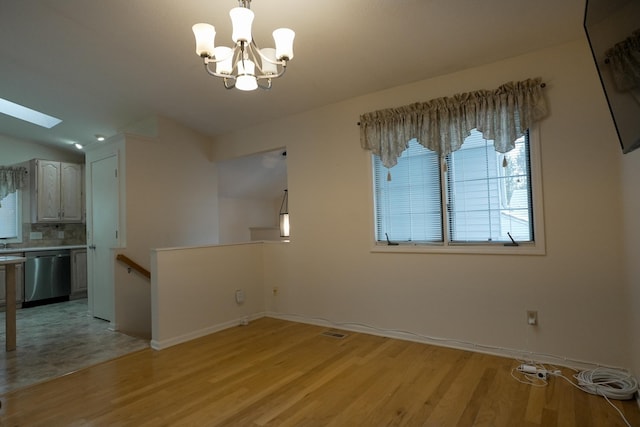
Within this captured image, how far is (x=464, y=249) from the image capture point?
3.15 metres

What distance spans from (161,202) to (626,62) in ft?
15.5

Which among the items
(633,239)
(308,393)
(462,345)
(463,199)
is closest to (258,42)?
(463,199)

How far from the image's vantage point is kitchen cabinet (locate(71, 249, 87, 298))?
604 cm

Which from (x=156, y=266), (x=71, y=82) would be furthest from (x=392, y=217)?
(x=71, y=82)

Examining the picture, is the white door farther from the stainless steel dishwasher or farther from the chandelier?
the chandelier

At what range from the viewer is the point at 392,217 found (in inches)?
143

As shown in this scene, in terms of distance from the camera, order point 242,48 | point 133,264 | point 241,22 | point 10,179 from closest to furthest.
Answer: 1. point 241,22
2. point 242,48
3. point 133,264
4. point 10,179

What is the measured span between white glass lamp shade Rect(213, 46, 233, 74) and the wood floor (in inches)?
86.4

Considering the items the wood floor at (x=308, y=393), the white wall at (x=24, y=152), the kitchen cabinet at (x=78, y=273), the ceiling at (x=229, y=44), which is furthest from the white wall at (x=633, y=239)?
the white wall at (x=24, y=152)

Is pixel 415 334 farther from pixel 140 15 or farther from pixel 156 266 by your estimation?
pixel 140 15

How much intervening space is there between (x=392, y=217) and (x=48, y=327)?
4405 mm

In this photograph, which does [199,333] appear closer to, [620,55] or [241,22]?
[241,22]

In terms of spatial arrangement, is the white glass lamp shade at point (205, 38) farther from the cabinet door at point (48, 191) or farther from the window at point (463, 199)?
the cabinet door at point (48, 191)

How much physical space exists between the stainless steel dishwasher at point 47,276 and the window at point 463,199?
546 centimetres
